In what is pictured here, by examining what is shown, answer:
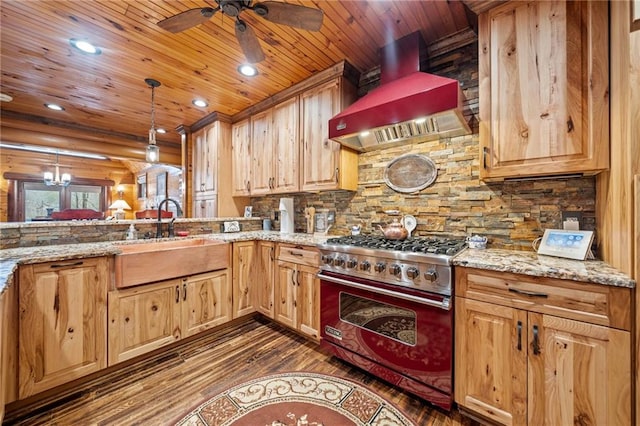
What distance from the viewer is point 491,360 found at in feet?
4.58

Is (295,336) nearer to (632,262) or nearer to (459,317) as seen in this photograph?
(459,317)

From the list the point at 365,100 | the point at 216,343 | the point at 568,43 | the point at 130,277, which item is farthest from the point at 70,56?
the point at 568,43

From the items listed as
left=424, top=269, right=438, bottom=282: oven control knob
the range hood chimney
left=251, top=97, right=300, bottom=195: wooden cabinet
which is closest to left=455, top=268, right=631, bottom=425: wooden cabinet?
left=424, top=269, right=438, bottom=282: oven control knob

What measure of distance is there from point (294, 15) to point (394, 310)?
1989 mm

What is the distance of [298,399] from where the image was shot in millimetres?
1649

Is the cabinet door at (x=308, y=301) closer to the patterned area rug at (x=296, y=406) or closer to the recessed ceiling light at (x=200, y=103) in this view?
the patterned area rug at (x=296, y=406)

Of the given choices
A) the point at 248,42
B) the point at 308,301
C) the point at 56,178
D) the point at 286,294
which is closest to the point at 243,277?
the point at 286,294

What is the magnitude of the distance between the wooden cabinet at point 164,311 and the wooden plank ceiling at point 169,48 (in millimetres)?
2018

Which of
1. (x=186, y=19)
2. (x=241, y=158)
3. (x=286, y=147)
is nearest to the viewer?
(x=186, y=19)

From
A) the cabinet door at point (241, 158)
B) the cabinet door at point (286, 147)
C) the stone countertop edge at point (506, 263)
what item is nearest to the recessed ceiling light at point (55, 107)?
the cabinet door at point (241, 158)

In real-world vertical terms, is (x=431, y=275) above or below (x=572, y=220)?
below

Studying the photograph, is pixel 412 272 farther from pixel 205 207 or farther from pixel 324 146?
pixel 205 207

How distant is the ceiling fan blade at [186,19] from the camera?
147 centimetres

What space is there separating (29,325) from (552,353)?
298 centimetres
